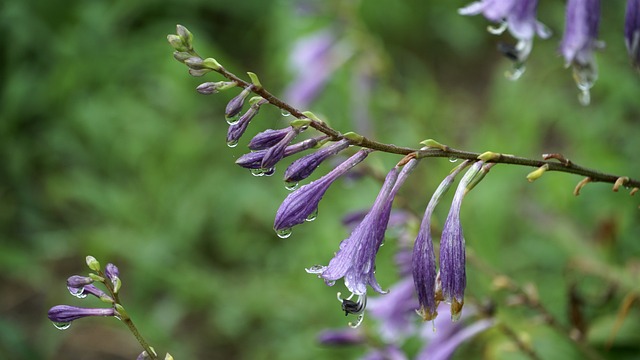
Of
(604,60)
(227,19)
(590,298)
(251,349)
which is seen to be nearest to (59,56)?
(227,19)

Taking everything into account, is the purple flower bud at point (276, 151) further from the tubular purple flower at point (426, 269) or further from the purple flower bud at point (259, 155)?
the tubular purple flower at point (426, 269)

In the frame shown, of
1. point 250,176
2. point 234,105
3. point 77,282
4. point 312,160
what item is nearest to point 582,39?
point 312,160

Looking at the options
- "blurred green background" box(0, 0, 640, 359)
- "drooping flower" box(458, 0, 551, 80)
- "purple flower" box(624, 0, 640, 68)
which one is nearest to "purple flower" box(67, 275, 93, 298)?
"drooping flower" box(458, 0, 551, 80)

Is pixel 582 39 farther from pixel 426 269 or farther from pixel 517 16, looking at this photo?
pixel 426 269

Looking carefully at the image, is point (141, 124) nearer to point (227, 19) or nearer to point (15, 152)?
point (15, 152)

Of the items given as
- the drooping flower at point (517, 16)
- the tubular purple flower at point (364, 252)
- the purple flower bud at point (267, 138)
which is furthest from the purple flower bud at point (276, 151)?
the drooping flower at point (517, 16)

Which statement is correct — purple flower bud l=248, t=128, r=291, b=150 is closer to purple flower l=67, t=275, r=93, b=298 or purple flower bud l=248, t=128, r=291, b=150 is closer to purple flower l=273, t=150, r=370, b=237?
purple flower l=273, t=150, r=370, b=237
